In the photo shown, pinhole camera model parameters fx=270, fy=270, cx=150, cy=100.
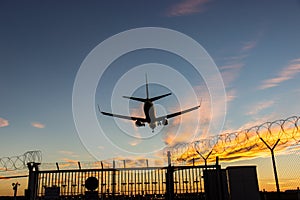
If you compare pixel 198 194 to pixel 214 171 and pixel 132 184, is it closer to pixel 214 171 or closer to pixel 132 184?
pixel 214 171

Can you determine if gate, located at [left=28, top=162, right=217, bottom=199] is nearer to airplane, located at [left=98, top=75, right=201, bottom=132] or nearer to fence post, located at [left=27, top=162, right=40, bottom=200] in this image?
fence post, located at [left=27, top=162, right=40, bottom=200]

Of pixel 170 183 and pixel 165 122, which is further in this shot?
pixel 165 122

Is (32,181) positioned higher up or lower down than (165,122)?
lower down

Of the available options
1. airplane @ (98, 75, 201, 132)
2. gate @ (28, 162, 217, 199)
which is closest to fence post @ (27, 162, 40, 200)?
gate @ (28, 162, 217, 199)

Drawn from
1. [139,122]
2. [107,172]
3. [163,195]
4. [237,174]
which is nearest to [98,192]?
[107,172]

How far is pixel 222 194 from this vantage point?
15.2m

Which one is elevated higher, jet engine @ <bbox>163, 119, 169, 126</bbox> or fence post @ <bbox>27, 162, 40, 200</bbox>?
jet engine @ <bbox>163, 119, 169, 126</bbox>

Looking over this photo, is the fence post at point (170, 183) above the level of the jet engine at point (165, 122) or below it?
below

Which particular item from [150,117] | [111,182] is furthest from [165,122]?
[111,182]

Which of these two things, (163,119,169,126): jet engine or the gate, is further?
(163,119,169,126): jet engine

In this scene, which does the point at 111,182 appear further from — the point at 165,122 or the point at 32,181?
the point at 165,122

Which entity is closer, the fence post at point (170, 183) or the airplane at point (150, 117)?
the fence post at point (170, 183)

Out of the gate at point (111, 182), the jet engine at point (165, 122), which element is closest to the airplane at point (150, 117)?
the jet engine at point (165, 122)

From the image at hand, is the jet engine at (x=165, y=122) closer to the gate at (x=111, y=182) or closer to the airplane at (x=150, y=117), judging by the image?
the airplane at (x=150, y=117)
